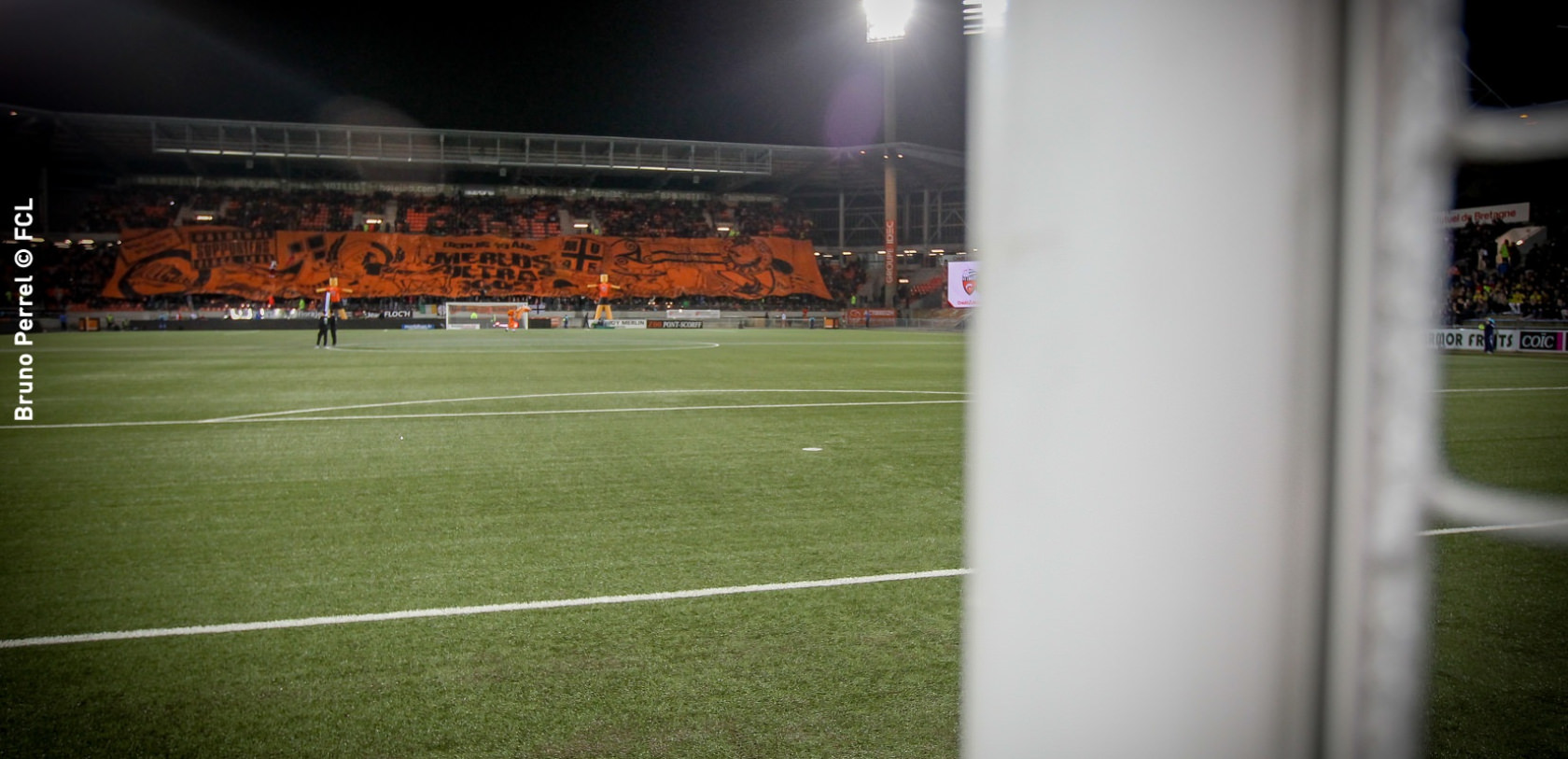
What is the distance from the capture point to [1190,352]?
44 cm

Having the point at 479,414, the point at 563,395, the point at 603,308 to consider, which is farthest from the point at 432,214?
the point at 479,414

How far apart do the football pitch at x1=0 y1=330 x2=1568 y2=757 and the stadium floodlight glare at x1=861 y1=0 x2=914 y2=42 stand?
102 feet

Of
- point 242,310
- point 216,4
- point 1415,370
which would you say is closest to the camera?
point 1415,370

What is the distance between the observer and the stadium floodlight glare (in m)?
35.2

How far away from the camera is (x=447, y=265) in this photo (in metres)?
48.8

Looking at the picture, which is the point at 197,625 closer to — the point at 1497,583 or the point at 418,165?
the point at 1497,583

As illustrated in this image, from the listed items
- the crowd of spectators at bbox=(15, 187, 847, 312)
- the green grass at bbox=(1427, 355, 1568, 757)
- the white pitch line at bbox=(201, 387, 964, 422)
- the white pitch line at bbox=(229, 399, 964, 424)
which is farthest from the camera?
the crowd of spectators at bbox=(15, 187, 847, 312)

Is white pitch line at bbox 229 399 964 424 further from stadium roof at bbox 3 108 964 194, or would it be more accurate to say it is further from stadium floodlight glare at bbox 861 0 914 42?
stadium roof at bbox 3 108 964 194

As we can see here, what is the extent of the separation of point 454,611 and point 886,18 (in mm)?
36152

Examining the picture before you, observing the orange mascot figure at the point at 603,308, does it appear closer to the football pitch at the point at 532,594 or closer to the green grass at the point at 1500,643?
the football pitch at the point at 532,594

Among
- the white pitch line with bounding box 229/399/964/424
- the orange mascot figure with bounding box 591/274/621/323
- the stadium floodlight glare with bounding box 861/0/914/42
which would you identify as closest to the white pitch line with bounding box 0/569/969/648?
the white pitch line with bounding box 229/399/964/424

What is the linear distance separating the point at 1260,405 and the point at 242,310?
45315 millimetres

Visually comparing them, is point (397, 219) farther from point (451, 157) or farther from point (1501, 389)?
point (1501, 389)

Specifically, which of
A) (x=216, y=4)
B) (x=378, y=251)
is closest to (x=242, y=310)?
(x=378, y=251)
